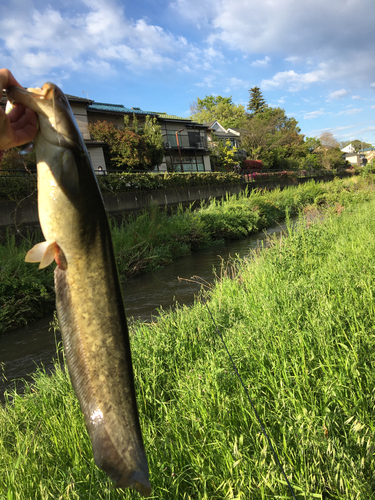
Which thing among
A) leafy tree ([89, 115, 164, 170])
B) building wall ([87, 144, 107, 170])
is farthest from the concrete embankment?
building wall ([87, 144, 107, 170])

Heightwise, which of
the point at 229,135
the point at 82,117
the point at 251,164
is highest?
the point at 229,135

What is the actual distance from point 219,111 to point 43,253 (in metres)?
71.2

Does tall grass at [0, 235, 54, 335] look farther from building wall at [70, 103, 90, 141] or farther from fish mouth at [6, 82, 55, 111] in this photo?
building wall at [70, 103, 90, 141]

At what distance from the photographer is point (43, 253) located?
0.97 meters

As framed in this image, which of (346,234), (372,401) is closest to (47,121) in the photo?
(372,401)

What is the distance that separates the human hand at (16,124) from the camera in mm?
943

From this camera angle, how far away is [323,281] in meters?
4.24

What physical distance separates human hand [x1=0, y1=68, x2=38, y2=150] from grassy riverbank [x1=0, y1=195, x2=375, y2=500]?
1.69 m

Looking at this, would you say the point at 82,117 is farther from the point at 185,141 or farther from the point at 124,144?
the point at 185,141

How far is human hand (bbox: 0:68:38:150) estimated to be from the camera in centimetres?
94

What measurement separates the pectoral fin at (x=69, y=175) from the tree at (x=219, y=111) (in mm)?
64959

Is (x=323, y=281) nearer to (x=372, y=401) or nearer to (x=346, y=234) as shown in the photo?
(x=372, y=401)

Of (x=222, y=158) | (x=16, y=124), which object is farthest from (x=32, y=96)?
(x=222, y=158)

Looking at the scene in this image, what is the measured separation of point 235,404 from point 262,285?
284 cm
